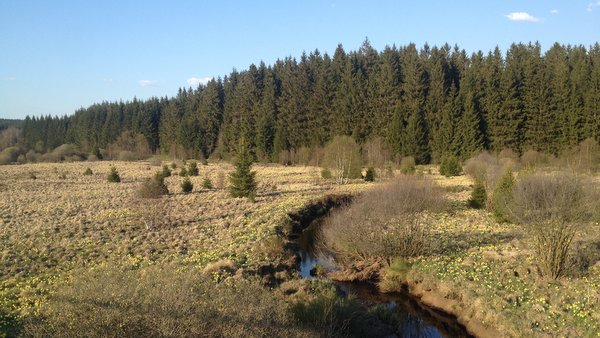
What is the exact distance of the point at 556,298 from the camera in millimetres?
14586

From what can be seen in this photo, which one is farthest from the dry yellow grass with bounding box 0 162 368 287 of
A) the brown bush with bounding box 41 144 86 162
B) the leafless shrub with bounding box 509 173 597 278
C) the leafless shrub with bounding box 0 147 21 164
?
the leafless shrub with bounding box 0 147 21 164

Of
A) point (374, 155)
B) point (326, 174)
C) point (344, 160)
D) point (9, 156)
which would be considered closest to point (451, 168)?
point (374, 155)

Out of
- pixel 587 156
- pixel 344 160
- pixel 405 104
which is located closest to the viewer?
pixel 587 156

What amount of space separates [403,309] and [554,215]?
6.40 meters

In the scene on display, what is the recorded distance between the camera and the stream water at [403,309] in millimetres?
15266

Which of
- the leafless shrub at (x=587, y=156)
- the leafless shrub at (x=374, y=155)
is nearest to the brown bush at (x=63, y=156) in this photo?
the leafless shrub at (x=374, y=155)

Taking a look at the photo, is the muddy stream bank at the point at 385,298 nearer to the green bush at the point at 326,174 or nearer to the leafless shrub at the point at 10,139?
the green bush at the point at 326,174

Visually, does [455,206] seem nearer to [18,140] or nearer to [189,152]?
[189,152]

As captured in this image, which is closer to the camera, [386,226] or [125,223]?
[386,226]

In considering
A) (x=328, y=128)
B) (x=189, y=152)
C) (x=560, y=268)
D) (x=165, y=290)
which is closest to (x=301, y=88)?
(x=328, y=128)

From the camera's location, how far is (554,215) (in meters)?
15.7

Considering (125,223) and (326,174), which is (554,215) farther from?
(326,174)

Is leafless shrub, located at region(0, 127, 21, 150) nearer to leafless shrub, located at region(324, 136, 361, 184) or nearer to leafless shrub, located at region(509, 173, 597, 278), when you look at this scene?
leafless shrub, located at region(324, 136, 361, 184)

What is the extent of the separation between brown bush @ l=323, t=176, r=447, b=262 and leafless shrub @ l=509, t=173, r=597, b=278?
4609 millimetres
